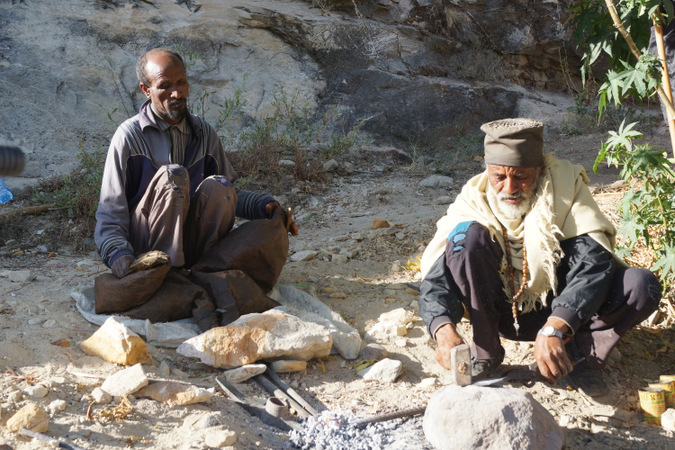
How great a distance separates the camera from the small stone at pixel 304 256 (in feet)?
15.1

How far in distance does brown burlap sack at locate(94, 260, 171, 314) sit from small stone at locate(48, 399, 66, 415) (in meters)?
0.90

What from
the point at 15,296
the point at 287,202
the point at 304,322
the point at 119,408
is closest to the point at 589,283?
the point at 304,322

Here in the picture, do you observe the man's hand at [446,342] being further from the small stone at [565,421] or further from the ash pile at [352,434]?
the small stone at [565,421]

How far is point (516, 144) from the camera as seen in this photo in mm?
2934

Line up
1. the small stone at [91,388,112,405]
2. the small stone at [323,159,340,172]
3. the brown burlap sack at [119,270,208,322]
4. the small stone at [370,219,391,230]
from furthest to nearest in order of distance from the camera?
the small stone at [323,159,340,172] < the small stone at [370,219,391,230] < the brown burlap sack at [119,270,208,322] < the small stone at [91,388,112,405]

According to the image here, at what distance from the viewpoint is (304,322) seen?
10.9ft

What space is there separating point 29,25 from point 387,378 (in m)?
6.06

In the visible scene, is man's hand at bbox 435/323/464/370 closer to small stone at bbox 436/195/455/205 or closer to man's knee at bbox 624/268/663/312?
man's knee at bbox 624/268/663/312

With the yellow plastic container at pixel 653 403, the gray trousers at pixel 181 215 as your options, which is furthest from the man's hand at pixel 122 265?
the yellow plastic container at pixel 653 403

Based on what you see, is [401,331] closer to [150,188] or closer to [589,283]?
[589,283]

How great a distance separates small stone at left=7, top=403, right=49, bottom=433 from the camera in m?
2.37

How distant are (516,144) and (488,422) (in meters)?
1.16

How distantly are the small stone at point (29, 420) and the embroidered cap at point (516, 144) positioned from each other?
6.68ft

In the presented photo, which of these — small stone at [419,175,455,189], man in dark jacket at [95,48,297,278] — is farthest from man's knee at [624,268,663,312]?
small stone at [419,175,455,189]
